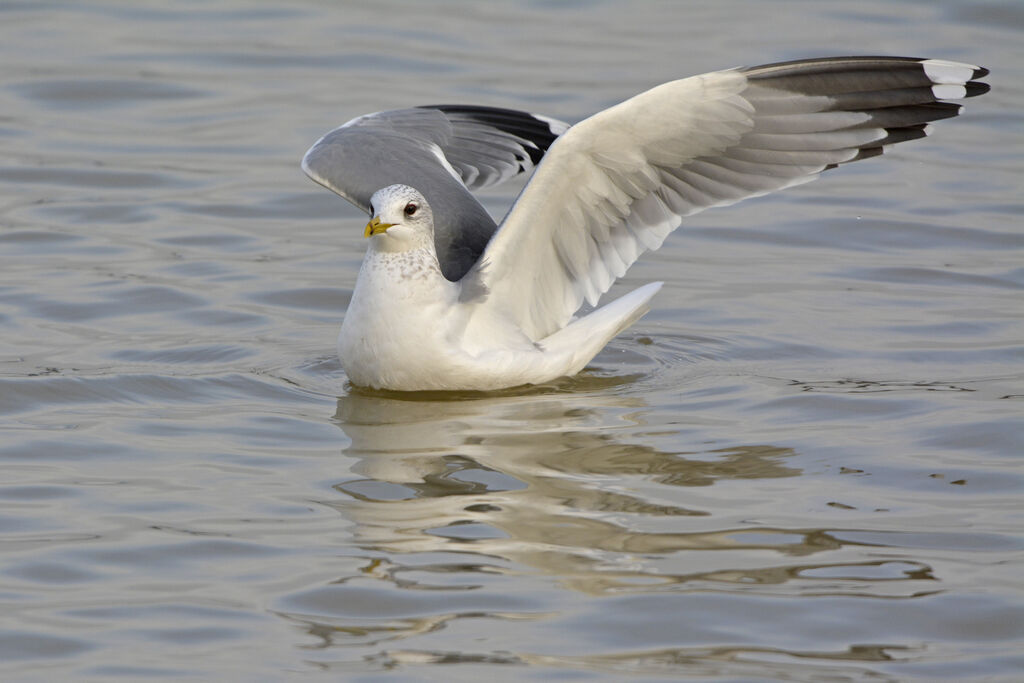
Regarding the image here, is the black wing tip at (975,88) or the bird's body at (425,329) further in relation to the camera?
the bird's body at (425,329)

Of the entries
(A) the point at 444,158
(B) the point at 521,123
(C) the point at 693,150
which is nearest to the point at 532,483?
(C) the point at 693,150

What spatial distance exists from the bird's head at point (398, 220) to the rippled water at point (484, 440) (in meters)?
0.66

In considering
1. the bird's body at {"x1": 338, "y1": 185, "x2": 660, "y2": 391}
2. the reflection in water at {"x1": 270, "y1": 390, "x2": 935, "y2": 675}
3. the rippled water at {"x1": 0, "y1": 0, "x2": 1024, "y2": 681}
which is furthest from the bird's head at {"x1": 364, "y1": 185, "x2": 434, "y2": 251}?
the reflection in water at {"x1": 270, "y1": 390, "x2": 935, "y2": 675}

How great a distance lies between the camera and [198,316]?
8.40m

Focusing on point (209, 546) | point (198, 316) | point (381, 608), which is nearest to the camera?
point (381, 608)

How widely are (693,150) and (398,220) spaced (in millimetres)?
1288

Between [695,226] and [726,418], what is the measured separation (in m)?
3.74

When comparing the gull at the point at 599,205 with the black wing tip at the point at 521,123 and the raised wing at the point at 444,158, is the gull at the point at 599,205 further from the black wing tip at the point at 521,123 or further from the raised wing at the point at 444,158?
the black wing tip at the point at 521,123

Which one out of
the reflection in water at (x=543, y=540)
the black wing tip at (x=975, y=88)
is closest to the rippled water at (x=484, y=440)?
the reflection in water at (x=543, y=540)

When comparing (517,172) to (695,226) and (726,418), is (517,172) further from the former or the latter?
(726,418)

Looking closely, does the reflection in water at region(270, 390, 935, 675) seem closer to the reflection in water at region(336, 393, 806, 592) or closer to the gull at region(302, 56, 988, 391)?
the reflection in water at region(336, 393, 806, 592)

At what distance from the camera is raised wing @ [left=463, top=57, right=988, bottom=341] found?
6941 mm

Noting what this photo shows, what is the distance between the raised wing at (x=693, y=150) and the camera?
6941mm

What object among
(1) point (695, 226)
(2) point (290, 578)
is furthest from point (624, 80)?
(2) point (290, 578)
